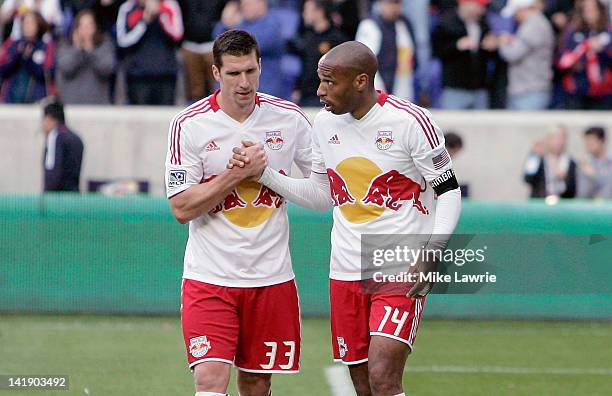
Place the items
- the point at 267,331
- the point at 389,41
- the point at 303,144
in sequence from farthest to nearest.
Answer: the point at 389,41 → the point at 303,144 → the point at 267,331

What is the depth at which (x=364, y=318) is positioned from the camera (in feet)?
24.0

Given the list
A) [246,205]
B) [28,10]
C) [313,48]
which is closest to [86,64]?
[28,10]

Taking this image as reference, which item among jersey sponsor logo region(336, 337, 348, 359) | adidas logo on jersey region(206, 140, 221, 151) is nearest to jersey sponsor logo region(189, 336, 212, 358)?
jersey sponsor logo region(336, 337, 348, 359)

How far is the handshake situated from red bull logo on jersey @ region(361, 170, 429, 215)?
61cm

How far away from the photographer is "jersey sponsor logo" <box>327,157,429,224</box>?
7164 mm

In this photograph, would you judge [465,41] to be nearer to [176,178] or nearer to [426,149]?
[426,149]

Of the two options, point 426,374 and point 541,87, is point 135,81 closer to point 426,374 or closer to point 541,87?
point 541,87

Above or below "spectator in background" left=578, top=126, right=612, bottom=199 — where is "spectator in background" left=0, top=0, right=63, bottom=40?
above

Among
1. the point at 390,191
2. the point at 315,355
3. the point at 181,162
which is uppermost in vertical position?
the point at 181,162

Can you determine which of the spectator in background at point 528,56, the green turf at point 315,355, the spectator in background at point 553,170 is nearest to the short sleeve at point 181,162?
the green turf at point 315,355

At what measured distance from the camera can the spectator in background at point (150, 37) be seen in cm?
1570

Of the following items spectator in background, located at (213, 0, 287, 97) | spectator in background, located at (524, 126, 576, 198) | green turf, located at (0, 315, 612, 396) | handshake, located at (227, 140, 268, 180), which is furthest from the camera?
spectator in background, located at (213, 0, 287, 97)

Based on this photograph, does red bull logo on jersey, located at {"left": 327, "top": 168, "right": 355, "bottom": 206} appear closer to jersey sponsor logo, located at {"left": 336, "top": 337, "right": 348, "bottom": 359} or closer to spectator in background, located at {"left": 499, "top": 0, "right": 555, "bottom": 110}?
jersey sponsor logo, located at {"left": 336, "top": 337, "right": 348, "bottom": 359}

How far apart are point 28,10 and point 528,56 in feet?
19.9
